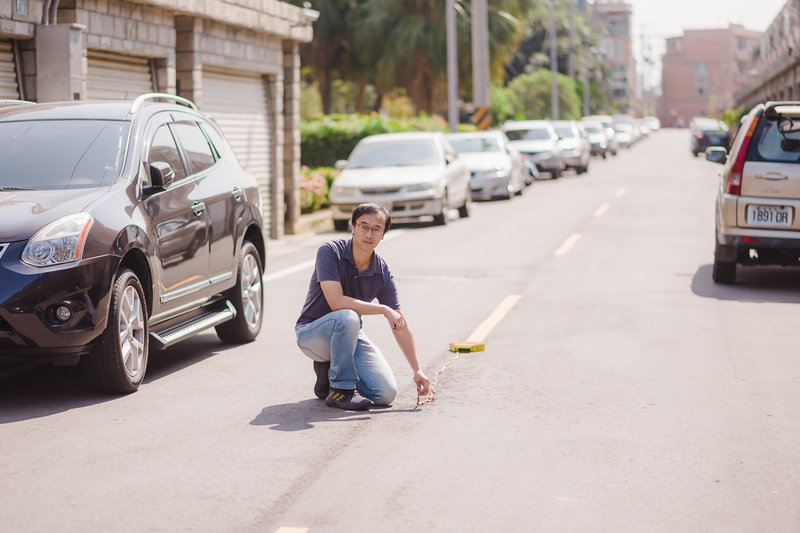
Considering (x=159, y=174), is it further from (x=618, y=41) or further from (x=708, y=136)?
(x=618, y=41)

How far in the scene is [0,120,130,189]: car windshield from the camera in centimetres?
793

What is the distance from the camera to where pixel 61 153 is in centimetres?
814

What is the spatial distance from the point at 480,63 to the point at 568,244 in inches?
827

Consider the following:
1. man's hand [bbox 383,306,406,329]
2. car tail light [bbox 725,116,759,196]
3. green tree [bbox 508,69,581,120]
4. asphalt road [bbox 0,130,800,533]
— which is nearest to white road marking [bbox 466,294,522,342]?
asphalt road [bbox 0,130,800,533]

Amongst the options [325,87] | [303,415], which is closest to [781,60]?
[325,87]

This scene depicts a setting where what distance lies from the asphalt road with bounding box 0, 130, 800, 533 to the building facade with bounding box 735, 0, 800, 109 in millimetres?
38477

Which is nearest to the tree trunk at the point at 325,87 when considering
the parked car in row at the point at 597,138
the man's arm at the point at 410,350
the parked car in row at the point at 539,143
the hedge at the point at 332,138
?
the parked car in row at the point at 597,138

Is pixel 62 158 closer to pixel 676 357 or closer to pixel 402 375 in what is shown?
pixel 402 375

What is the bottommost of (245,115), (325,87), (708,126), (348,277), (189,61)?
(348,277)

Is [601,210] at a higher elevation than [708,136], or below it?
below

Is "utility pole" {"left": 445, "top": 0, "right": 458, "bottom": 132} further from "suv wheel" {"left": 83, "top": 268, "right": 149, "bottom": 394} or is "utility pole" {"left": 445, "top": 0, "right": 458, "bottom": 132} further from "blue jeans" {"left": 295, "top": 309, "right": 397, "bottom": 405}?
"blue jeans" {"left": 295, "top": 309, "right": 397, "bottom": 405}

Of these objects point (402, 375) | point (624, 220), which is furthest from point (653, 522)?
point (624, 220)

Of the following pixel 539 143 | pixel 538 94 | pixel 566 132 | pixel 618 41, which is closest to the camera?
pixel 539 143

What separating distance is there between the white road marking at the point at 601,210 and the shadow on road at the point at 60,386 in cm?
1470
